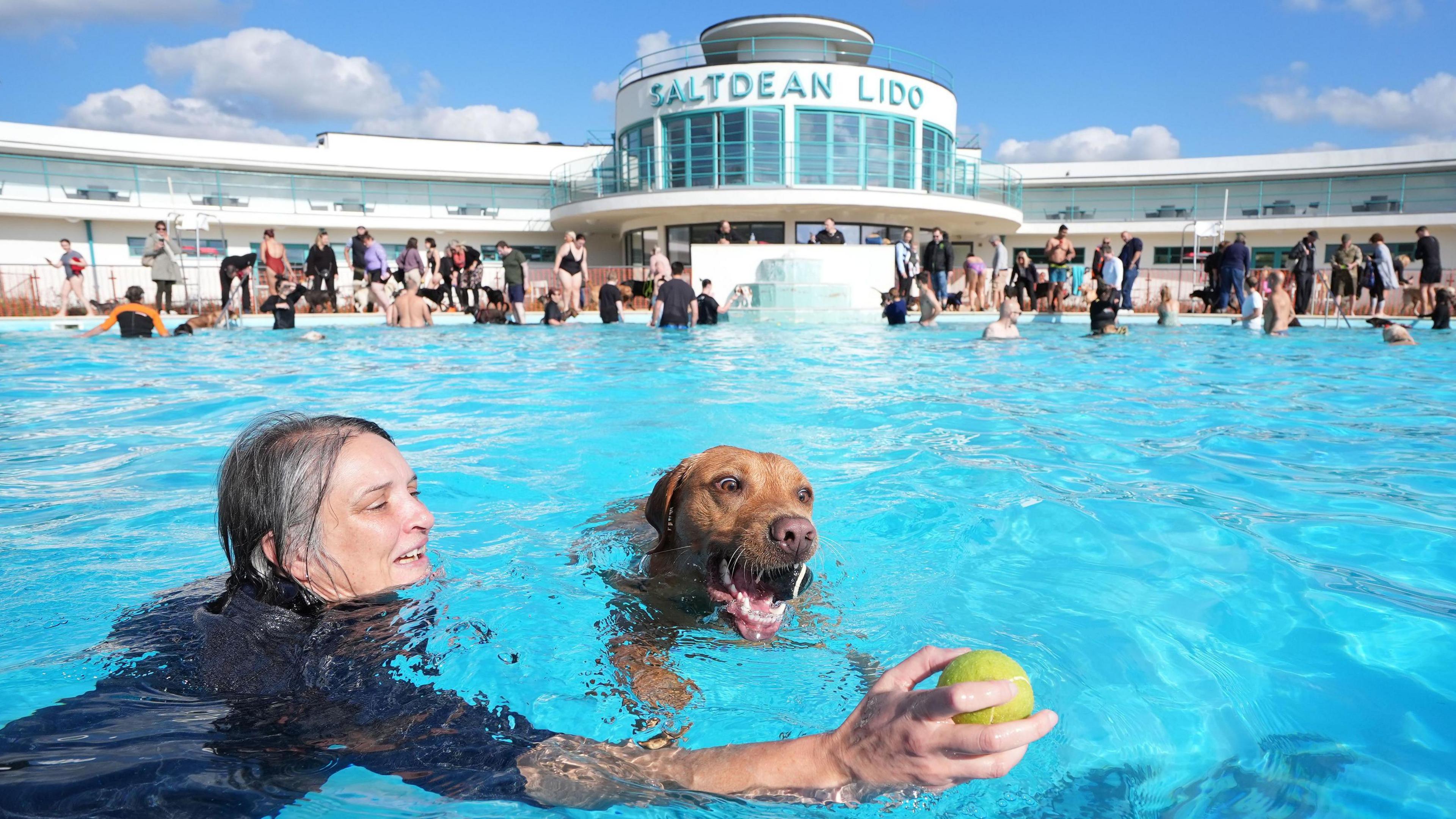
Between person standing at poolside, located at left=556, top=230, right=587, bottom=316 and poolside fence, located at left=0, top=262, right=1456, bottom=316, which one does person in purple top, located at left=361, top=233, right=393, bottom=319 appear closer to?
poolside fence, located at left=0, top=262, right=1456, bottom=316

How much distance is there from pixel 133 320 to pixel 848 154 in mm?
21831

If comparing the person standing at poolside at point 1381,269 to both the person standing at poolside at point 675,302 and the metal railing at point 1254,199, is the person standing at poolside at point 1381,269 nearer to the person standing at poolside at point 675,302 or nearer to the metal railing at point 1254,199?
the person standing at poolside at point 675,302

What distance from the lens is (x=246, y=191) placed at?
116 feet

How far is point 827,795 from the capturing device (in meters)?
1.64

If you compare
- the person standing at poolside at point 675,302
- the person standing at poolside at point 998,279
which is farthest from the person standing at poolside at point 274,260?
the person standing at poolside at point 998,279

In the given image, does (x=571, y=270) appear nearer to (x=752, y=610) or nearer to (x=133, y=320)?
(x=133, y=320)

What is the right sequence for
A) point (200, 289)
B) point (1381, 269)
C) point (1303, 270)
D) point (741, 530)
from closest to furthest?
point (741, 530), point (1381, 269), point (1303, 270), point (200, 289)

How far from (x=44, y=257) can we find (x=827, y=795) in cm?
4018

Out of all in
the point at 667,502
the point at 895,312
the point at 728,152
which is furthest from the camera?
the point at 728,152

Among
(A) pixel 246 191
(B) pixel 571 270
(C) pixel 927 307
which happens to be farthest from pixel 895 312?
(A) pixel 246 191

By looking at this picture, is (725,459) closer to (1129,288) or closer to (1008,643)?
(1008,643)

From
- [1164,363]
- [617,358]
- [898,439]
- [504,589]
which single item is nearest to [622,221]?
[617,358]

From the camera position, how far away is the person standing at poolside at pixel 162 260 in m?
18.7

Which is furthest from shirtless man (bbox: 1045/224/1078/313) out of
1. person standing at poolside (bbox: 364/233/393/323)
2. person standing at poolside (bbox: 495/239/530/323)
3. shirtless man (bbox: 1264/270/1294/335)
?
person standing at poolside (bbox: 364/233/393/323)
